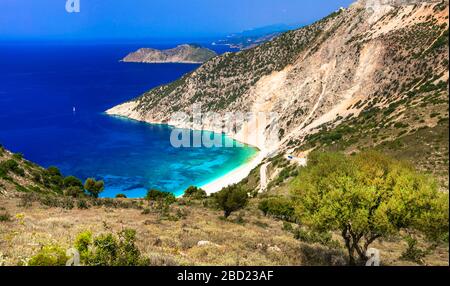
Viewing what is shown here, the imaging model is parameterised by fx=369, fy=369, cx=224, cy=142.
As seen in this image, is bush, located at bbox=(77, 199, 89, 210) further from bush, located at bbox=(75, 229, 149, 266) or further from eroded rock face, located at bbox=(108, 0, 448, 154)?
eroded rock face, located at bbox=(108, 0, 448, 154)

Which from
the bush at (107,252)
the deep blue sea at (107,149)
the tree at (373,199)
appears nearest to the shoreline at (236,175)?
the deep blue sea at (107,149)

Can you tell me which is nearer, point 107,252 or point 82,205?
point 107,252

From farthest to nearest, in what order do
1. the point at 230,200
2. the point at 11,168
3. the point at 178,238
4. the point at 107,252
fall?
the point at 11,168
the point at 230,200
the point at 178,238
the point at 107,252

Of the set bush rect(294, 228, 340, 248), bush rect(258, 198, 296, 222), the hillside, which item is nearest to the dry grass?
the hillside

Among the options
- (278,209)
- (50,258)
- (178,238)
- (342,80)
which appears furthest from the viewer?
(342,80)

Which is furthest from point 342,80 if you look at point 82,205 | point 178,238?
point 178,238

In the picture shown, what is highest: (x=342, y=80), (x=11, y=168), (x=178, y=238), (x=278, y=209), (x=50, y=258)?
(x=342, y=80)

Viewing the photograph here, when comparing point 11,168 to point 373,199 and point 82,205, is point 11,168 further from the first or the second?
point 373,199
